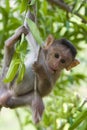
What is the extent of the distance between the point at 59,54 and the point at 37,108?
228 mm

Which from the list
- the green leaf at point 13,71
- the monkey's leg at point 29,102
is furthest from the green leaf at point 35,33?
the monkey's leg at point 29,102

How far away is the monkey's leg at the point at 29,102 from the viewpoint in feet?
4.49

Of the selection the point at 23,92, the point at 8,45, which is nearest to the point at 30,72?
the point at 23,92

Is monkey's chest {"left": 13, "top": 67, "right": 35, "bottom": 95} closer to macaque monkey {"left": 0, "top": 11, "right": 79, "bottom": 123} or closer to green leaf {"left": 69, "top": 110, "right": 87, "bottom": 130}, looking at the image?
macaque monkey {"left": 0, "top": 11, "right": 79, "bottom": 123}

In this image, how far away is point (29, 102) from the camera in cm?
140

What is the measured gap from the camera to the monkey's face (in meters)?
1.46

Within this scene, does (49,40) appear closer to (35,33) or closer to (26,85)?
(26,85)

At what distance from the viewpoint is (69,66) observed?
1.52 meters

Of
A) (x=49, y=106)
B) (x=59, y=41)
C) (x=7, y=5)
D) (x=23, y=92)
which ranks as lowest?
(x=49, y=106)

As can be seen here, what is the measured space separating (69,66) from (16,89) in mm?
210

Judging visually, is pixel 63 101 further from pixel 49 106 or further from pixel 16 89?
pixel 16 89

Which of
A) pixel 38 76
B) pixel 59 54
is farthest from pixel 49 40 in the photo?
pixel 38 76

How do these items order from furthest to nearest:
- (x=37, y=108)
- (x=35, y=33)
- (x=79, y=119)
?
(x=37, y=108), (x=79, y=119), (x=35, y=33)

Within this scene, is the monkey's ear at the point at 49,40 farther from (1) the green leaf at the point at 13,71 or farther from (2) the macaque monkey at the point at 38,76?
(1) the green leaf at the point at 13,71
